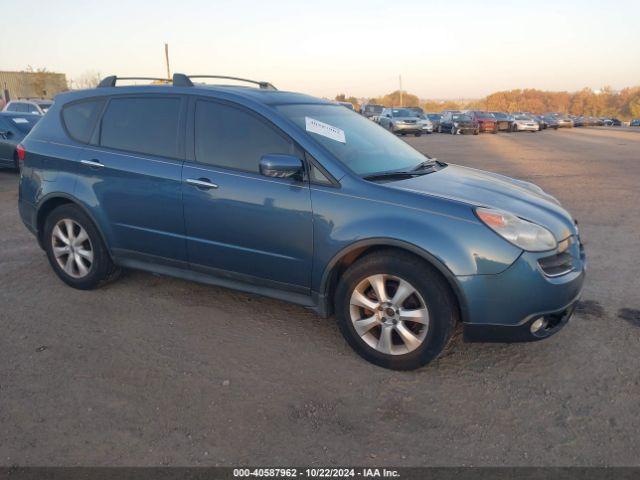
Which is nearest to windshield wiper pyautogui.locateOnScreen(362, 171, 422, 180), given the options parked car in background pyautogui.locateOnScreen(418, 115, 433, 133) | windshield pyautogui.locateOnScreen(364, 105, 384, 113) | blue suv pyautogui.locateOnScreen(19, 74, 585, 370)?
blue suv pyautogui.locateOnScreen(19, 74, 585, 370)

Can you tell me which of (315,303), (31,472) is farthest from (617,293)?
(31,472)

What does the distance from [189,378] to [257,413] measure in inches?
22.8

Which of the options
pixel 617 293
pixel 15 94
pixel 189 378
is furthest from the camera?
pixel 15 94

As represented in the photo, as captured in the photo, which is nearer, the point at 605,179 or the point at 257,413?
the point at 257,413

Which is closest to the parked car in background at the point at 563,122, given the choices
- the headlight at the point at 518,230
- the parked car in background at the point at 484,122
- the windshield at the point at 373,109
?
the parked car in background at the point at 484,122

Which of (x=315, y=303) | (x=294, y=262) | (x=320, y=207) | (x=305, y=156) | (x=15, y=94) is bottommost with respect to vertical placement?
(x=315, y=303)

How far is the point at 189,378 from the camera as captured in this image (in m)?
3.18

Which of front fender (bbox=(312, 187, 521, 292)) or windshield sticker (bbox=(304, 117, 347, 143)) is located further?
windshield sticker (bbox=(304, 117, 347, 143))

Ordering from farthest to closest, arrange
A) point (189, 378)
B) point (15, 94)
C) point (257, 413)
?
point (15, 94), point (189, 378), point (257, 413)

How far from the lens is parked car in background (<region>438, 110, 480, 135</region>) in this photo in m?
33.2

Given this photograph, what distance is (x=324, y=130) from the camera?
3732mm

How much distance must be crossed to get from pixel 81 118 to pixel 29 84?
181 ft

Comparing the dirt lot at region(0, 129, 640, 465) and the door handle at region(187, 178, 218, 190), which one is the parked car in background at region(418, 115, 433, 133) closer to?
the dirt lot at region(0, 129, 640, 465)

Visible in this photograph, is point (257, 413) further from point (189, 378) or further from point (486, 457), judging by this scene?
point (486, 457)
